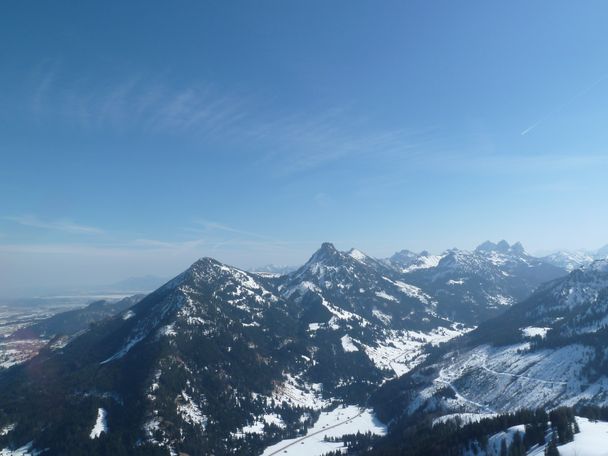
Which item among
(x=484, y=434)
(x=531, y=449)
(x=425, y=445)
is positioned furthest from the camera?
(x=425, y=445)

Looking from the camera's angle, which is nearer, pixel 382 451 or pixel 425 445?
pixel 425 445

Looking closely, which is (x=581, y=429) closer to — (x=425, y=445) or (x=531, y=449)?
(x=531, y=449)

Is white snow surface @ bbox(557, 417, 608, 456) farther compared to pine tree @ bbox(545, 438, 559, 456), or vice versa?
white snow surface @ bbox(557, 417, 608, 456)

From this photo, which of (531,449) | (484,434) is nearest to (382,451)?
(484,434)

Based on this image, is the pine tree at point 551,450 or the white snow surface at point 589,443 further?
the white snow surface at point 589,443

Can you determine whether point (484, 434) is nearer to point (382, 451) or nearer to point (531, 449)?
point (531, 449)

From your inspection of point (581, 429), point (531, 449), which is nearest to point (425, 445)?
point (531, 449)

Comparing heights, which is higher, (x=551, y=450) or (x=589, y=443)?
(x=551, y=450)

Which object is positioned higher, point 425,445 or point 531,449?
point 531,449

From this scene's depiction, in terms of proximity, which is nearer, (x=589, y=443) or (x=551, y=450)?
(x=551, y=450)

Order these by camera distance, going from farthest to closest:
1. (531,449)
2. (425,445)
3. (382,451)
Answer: (382,451)
(425,445)
(531,449)
